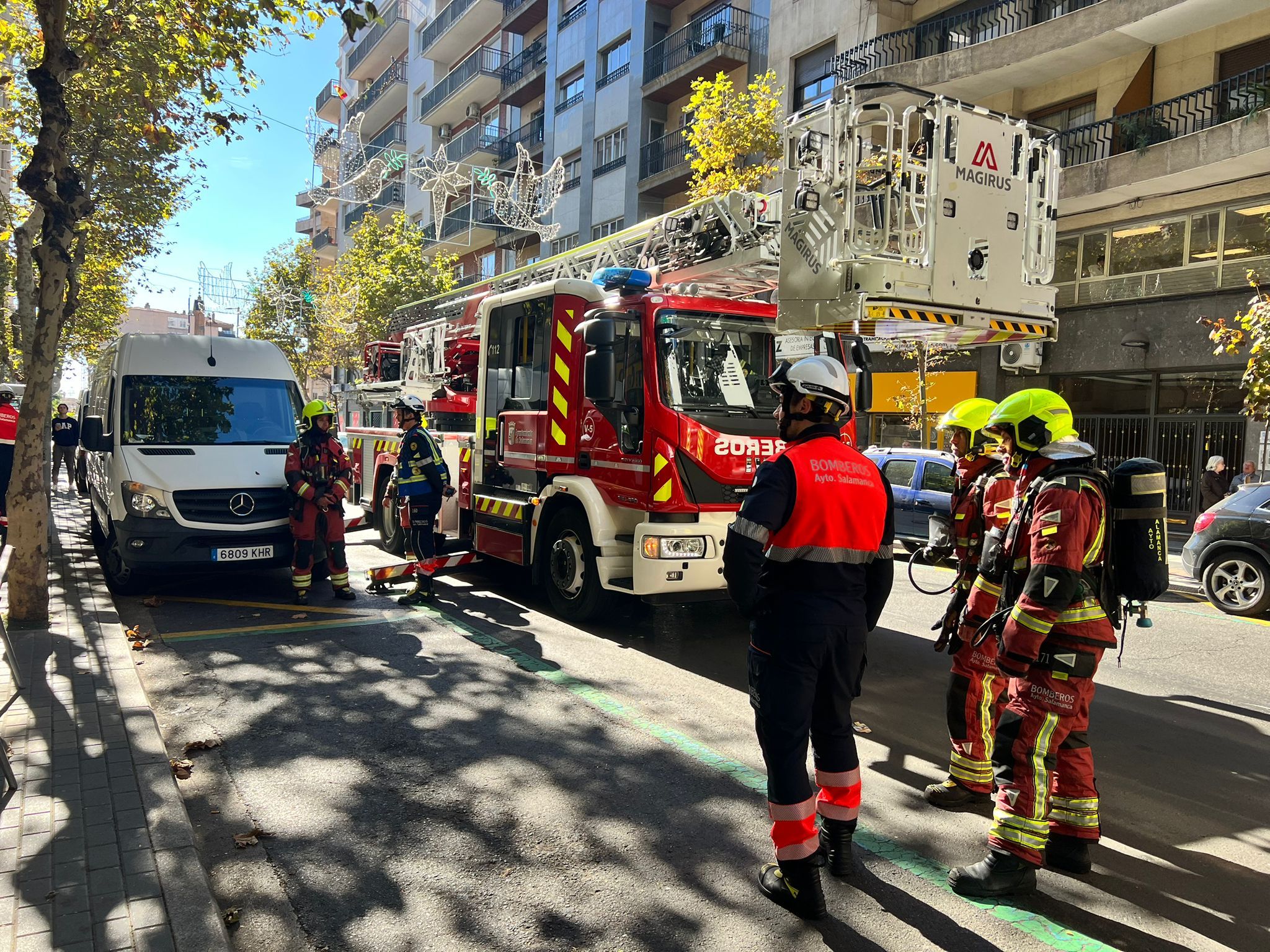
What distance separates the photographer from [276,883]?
130 inches

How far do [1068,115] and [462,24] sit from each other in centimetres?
2723

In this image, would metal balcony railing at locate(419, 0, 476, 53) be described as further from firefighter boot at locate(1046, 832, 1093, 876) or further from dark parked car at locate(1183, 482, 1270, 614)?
firefighter boot at locate(1046, 832, 1093, 876)

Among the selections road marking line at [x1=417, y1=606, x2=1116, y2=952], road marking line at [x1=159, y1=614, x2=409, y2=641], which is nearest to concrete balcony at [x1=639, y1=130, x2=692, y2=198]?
road marking line at [x1=159, y1=614, x2=409, y2=641]

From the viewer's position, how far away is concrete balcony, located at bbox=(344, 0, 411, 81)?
43.7m

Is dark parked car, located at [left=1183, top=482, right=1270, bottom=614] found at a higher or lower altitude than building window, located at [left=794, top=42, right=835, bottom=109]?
lower

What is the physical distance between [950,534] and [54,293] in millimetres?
6358

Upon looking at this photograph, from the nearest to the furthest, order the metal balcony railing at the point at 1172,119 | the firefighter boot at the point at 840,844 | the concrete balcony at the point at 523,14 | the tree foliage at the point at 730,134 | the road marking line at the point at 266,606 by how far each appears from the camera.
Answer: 1. the firefighter boot at the point at 840,844
2. the road marking line at the point at 266,606
3. the metal balcony railing at the point at 1172,119
4. the tree foliage at the point at 730,134
5. the concrete balcony at the point at 523,14

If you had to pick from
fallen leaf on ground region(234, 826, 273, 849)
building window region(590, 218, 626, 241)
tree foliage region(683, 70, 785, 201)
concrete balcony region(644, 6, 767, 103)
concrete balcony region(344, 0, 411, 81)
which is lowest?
fallen leaf on ground region(234, 826, 273, 849)

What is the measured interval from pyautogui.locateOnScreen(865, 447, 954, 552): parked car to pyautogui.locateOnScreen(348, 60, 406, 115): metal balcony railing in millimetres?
38405

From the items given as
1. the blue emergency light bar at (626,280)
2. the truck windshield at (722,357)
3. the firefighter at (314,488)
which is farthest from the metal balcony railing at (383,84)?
the truck windshield at (722,357)

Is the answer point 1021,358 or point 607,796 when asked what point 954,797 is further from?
point 1021,358

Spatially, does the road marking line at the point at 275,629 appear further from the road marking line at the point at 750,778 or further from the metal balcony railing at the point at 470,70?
the metal balcony railing at the point at 470,70

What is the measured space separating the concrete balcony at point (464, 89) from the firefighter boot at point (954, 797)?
35532 millimetres

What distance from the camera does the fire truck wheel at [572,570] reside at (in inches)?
283
